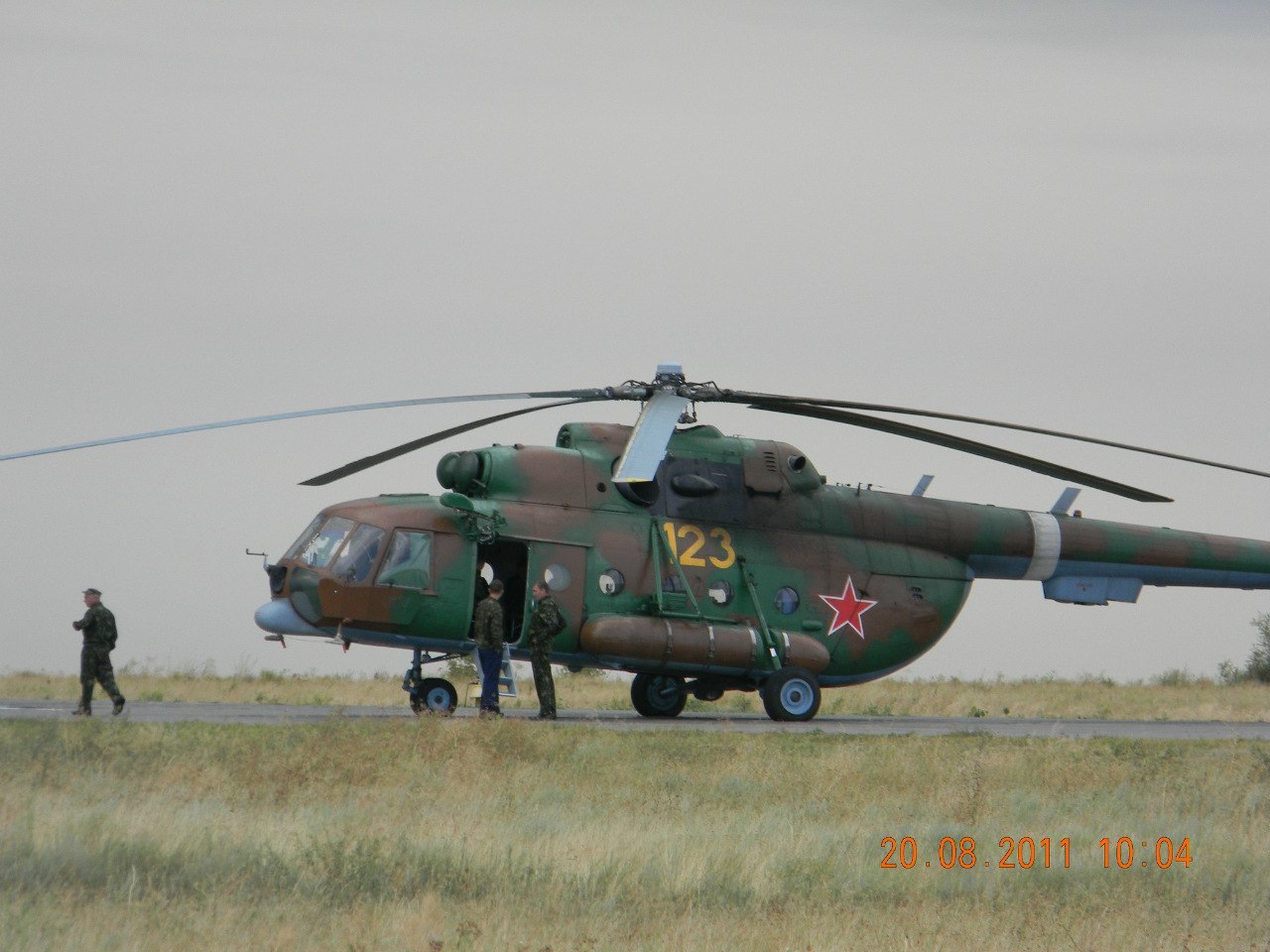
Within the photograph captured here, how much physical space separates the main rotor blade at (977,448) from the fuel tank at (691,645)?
3.09m

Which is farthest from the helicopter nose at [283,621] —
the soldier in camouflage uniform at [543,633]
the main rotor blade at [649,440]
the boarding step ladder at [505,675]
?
the main rotor blade at [649,440]

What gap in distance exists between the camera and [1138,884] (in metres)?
11.6

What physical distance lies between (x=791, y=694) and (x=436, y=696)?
4.81m

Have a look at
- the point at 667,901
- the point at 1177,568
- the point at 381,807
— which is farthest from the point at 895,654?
the point at 667,901

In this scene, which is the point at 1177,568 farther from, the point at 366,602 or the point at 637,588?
the point at 366,602

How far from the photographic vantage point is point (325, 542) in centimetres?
1923

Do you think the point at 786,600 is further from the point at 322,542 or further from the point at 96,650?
the point at 96,650

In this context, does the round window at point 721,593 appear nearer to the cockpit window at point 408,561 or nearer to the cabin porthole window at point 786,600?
the cabin porthole window at point 786,600

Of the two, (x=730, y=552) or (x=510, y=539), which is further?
(x=730, y=552)

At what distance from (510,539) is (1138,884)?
9.88 m
